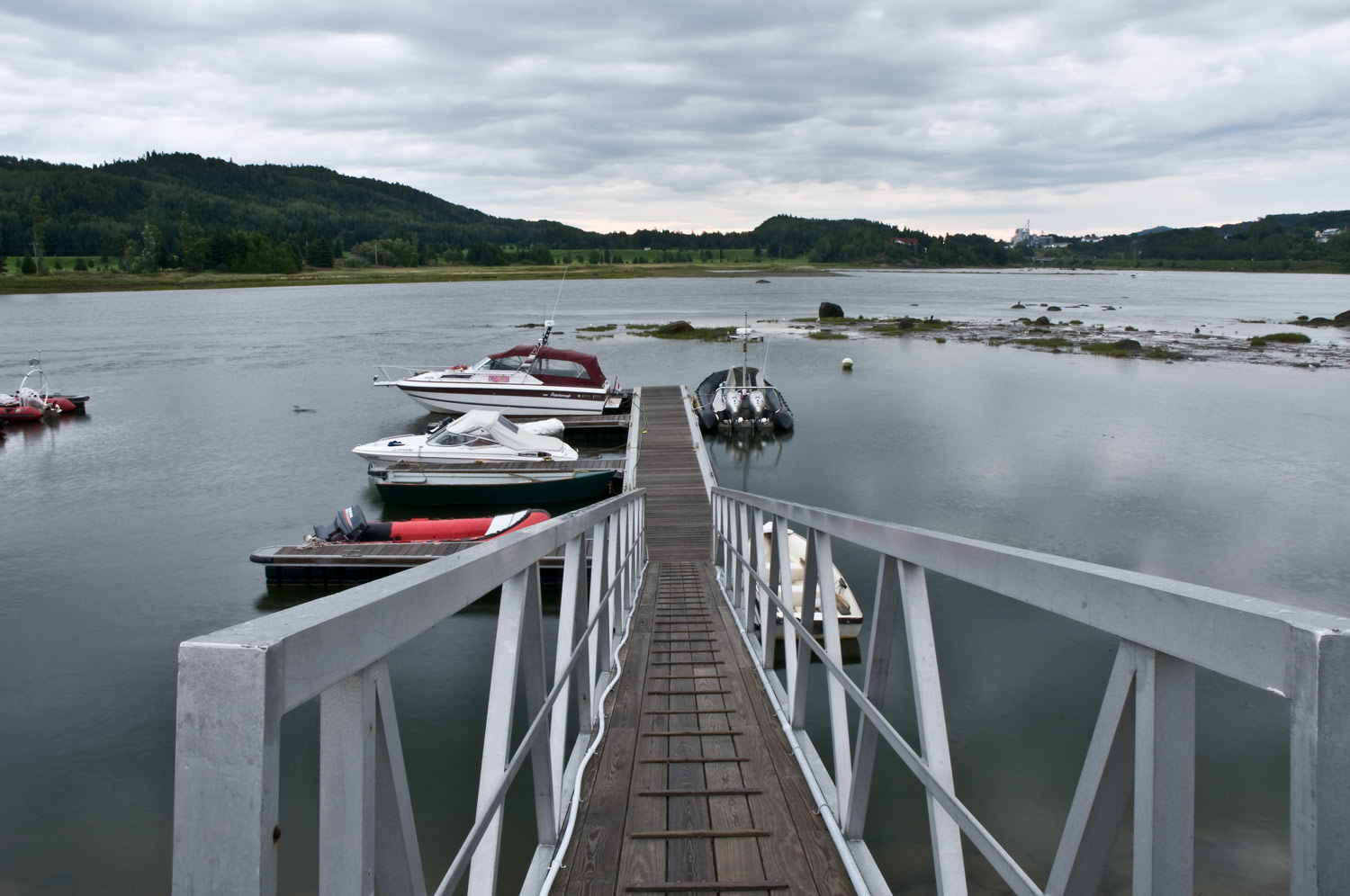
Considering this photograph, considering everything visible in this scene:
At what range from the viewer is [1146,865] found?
1161 mm

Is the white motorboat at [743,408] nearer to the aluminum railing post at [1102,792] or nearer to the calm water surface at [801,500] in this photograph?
the calm water surface at [801,500]

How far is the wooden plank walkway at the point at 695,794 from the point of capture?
2.63m

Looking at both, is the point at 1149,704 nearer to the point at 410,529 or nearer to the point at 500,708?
the point at 500,708

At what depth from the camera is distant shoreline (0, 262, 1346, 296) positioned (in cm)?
10969

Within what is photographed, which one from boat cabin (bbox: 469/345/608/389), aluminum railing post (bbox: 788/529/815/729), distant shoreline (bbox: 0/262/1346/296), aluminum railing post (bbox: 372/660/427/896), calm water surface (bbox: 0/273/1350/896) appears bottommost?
calm water surface (bbox: 0/273/1350/896)

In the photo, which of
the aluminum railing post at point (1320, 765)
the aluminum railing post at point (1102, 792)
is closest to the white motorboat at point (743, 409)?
the aluminum railing post at point (1102, 792)

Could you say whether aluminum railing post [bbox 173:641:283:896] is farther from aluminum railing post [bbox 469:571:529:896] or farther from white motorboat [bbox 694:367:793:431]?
white motorboat [bbox 694:367:793:431]

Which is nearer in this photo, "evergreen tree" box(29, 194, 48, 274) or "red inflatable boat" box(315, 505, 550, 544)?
"red inflatable boat" box(315, 505, 550, 544)

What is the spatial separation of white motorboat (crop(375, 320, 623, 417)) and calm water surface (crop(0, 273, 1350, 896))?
6.26 feet

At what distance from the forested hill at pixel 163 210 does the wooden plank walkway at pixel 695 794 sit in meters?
153

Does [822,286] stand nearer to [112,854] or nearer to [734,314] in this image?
[734,314]

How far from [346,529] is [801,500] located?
32.6ft

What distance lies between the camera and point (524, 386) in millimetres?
26047

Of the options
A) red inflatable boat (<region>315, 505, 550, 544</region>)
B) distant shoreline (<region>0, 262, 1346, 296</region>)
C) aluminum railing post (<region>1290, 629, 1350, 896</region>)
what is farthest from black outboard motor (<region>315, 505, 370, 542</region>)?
distant shoreline (<region>0, 262, 1346, 296</region>)
